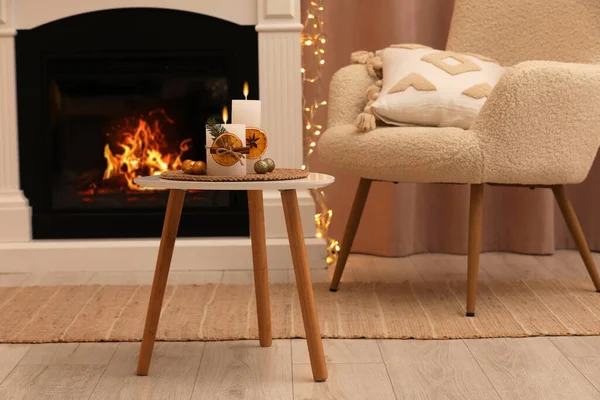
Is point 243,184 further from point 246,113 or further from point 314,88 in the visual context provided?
point 314,88

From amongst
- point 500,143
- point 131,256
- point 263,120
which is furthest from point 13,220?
point 500,143

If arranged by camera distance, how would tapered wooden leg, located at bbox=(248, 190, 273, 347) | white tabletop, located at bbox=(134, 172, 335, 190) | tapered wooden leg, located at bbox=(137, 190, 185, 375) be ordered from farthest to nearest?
tapered wooden leg, located at bbox=(248, 190, 273, 347) → tapered wooden leg, located at bbox=(137, 190, 185, 375) → white tabletop, located at bbox=(134, 172, 335, 190)

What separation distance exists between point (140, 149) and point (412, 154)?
1110 mm

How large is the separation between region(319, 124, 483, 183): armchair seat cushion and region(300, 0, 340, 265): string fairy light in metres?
0.54

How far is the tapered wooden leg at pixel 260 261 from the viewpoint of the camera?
1.83 metres

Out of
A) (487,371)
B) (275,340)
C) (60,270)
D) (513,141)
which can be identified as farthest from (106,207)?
(487,371)

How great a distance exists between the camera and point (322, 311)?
218cm

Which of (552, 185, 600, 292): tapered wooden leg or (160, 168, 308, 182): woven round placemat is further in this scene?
(552, 185, 600, 292): tapered wooden leg

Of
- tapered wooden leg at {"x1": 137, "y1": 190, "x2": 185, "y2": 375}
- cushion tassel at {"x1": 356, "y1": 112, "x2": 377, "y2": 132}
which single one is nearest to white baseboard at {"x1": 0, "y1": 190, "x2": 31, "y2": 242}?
cushion tassel at {"x1": 356, "y1": 112, "x2": 377, "y2": 132}

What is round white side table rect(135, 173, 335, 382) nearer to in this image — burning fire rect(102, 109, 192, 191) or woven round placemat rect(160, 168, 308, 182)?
woven round placemat rect(160, 168, 308, 182)

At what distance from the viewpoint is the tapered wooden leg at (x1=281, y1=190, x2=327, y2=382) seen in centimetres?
162

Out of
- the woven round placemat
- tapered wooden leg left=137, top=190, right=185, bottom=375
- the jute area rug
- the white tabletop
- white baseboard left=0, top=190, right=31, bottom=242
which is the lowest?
the jute area rug

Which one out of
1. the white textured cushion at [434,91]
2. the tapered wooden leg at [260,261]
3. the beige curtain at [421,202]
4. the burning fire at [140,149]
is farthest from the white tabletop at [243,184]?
the beige curtain at [421,202]

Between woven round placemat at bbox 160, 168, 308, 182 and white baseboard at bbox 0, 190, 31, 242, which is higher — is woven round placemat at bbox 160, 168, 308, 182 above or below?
above
